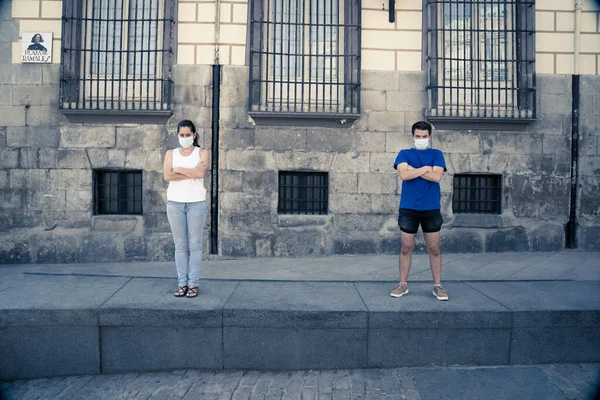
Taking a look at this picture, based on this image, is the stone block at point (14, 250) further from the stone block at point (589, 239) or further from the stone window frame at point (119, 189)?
the stone block at point (589, 239)

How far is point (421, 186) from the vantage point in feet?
14.6

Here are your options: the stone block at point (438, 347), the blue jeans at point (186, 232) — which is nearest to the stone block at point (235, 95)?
the blue jeans at point (186, 232)

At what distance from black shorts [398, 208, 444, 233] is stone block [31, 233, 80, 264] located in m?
5.40

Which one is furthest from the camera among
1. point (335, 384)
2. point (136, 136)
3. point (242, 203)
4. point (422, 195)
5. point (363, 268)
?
point (242, 203)

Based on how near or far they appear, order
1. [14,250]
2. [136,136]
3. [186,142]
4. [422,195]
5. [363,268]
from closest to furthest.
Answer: [422,195]
[186,142]
[363,268]
[14,250]
[136,136]

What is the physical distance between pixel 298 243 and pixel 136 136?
128 inches

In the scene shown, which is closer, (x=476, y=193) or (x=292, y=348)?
(x=292, y=348)

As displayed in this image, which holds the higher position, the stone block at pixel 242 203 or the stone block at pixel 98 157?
the stone block at pixel 98 157

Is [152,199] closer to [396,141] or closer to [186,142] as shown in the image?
[186,142]

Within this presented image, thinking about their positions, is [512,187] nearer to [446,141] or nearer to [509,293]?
[446,141]

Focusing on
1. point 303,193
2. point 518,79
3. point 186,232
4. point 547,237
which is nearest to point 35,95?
point 186,232

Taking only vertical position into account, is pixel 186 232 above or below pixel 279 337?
above

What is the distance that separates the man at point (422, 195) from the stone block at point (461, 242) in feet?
9.77

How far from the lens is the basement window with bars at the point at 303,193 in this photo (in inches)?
291
